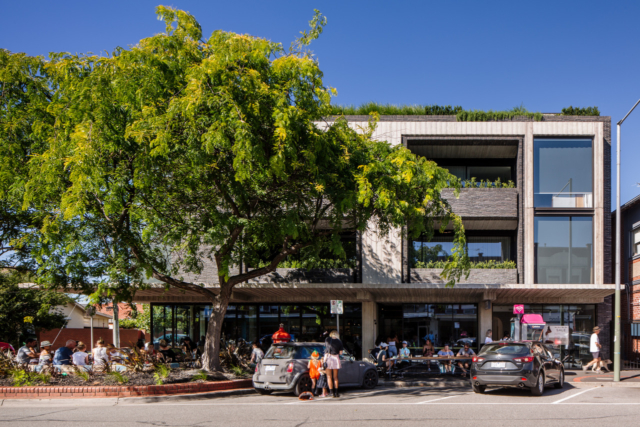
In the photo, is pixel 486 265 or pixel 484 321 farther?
pixel 484 321

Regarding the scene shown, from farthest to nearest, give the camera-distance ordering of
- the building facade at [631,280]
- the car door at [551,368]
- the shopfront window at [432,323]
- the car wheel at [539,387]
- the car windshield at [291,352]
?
the building facade at [631,280], the shopfront window at [432,323], the car door at [551,368], the car windshield at [291,352], the car wheel at [539,387]

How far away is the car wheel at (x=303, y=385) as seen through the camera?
1459cm

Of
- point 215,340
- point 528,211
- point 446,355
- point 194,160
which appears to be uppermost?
point 194,160

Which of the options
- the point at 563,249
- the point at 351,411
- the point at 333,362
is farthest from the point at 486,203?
the point at 351,411

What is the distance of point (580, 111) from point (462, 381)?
13818mm

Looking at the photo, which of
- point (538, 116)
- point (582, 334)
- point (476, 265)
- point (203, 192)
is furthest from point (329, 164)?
point (582, 334)

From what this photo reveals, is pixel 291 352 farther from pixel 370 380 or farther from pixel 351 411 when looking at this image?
pixel 351 411

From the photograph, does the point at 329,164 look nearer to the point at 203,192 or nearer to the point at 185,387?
the point at 203,192

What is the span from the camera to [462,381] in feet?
62.0

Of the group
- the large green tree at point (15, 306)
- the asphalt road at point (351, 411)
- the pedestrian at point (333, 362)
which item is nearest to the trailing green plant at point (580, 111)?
the asphalt road at point (351, 411)

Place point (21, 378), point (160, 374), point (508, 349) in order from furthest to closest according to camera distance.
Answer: point (160, 374)
point (508, 349)
point (21, 378)

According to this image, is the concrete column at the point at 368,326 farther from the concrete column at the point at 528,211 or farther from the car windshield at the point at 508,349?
the car windshield at the point at 508,349

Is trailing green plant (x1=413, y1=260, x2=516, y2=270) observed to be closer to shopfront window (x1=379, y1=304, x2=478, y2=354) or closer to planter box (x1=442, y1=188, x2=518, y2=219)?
planter box (x1=442, y1=188, x2=518, y2=219)

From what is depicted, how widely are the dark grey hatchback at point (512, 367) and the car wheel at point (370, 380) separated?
2.98 meters
